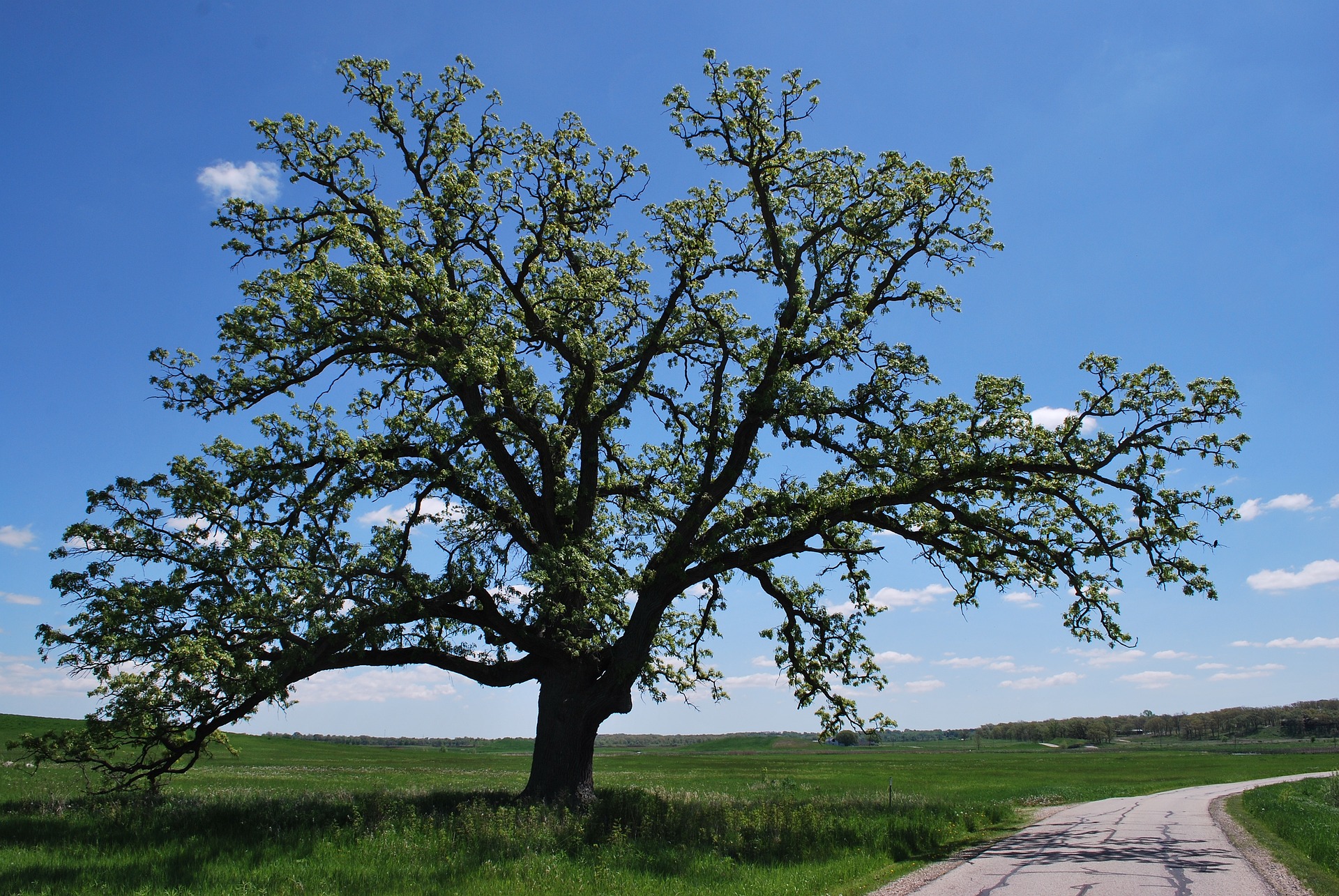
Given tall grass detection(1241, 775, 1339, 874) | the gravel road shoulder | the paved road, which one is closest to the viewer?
the paved road

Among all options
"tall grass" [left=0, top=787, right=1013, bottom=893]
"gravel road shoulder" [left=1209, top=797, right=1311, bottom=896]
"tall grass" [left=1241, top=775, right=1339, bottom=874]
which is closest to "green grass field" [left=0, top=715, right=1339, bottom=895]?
"tall grass" [left=0, top=787, right=1013, bottom=893]

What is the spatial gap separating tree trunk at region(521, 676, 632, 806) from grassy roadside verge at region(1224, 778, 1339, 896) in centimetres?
1255

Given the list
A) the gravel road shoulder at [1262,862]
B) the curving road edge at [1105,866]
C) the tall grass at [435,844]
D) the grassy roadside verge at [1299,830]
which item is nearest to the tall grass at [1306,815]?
the grassy roadside verge at [1299,830]

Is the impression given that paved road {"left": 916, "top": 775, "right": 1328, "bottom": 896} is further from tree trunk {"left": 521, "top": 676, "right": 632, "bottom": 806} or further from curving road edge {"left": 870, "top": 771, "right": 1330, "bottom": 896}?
tree trunk {"left": 521, "top": 676, "right": 632, "bottom": 806}

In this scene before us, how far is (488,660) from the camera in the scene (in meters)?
17.6

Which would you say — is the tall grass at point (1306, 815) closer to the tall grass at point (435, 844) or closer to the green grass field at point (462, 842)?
the green grass field at point (462, 842)

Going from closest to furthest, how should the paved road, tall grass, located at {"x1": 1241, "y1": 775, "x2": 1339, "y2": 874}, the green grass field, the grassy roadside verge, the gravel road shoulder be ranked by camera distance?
the green grass field
the paved road
the gravel road shoulder
the grassy roadside verge
tall grass, located at {"x1": 1241, "y1": 775, "x2": 1339, "y2": 874}

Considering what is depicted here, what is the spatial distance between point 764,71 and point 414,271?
30.5ft

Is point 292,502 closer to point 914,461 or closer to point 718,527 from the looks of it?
point 718,527

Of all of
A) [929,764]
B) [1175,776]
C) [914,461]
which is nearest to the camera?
[914,461]

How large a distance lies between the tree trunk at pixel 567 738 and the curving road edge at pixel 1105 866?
24.0 ft

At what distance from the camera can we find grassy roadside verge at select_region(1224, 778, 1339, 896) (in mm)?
12648

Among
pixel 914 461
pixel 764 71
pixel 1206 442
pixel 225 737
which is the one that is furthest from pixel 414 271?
pixel 1206 442

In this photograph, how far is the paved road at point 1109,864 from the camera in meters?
10.9
